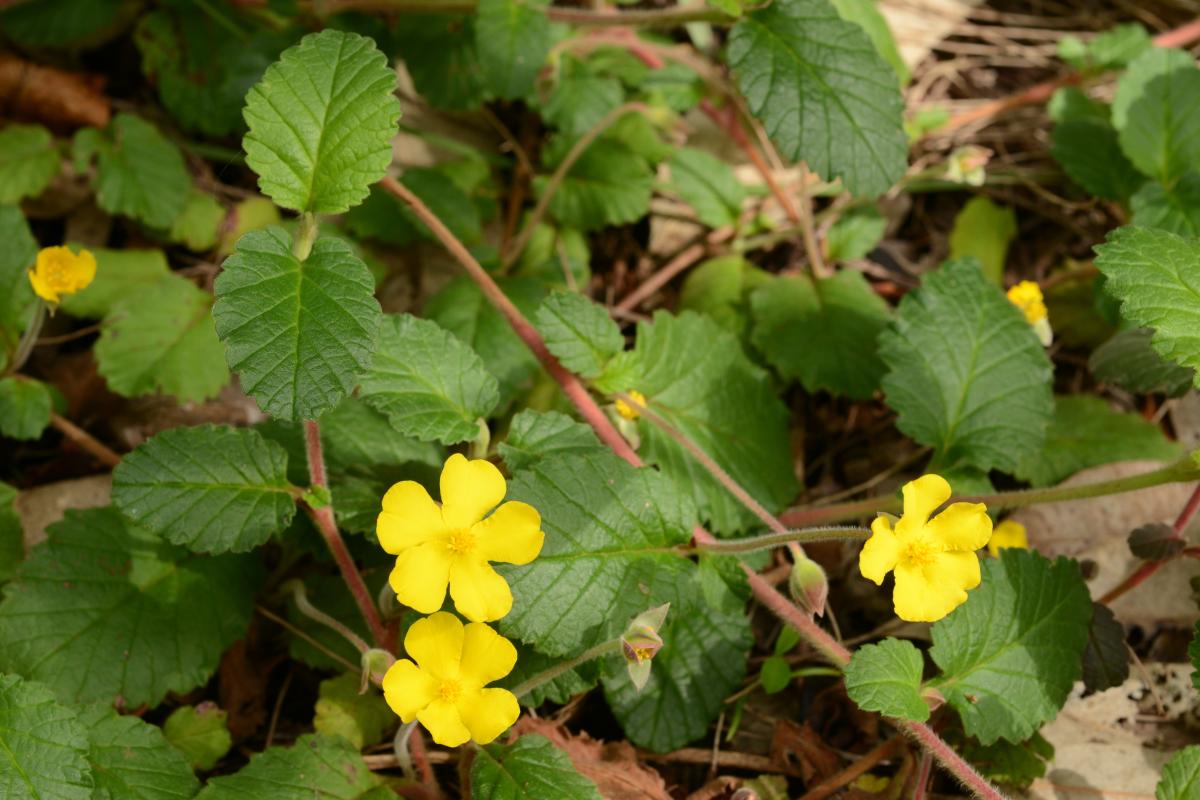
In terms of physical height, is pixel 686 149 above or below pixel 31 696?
above

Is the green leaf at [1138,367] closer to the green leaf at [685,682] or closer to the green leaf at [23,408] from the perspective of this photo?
the green leaf at [685,682]

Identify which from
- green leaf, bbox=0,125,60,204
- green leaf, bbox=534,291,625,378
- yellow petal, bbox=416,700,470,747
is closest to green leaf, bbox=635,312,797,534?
green leaf, bbox=534,291,625,378

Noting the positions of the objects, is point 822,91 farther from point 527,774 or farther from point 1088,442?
point 527,774

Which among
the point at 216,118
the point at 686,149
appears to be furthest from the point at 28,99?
the point at 686,149

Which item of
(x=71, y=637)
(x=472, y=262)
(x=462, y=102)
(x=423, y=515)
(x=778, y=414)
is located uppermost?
(x=462, y=102)

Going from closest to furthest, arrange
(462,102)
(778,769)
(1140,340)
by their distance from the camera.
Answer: (778,769) < (1140,340) < (462,102)

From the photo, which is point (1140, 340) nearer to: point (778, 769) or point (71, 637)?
point (778, 769)

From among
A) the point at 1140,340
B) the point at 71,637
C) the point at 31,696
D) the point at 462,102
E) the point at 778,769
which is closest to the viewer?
the point at 31,696
